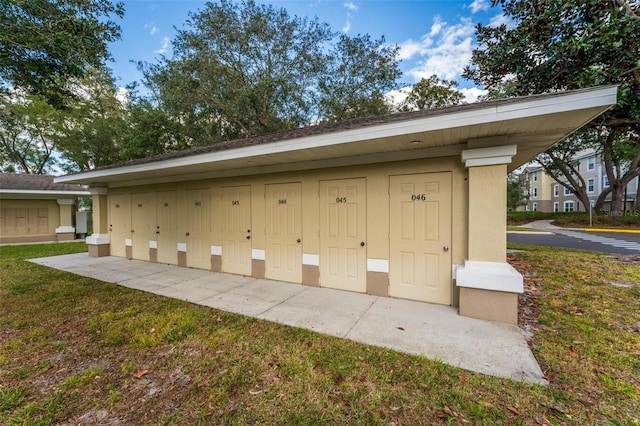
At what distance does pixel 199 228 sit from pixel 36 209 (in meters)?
12.4

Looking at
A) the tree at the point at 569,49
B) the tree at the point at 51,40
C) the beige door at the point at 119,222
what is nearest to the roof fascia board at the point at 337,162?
the beige door at the point at 119,222

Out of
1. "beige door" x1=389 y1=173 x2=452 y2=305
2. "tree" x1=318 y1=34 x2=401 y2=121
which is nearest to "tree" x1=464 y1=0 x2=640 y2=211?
"beige door" x1=389 y1=173 x2=452 y2=305

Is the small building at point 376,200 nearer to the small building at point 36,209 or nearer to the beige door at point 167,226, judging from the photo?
the beige door at point 167,226

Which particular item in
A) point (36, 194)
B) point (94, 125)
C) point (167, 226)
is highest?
point (94, 125)

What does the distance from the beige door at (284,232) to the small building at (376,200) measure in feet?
0.08

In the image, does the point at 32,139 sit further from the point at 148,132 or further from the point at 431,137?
the point at 431,137

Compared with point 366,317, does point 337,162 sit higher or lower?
higher

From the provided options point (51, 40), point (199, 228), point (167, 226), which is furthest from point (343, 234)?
point (51, 40)

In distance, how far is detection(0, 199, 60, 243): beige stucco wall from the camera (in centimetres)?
1170

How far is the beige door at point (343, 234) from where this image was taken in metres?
4.66

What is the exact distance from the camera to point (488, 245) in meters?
3.46

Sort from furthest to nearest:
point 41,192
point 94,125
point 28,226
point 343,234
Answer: point 94,125
point 28,226
point 41,192
point 343,234

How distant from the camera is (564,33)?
5.46m

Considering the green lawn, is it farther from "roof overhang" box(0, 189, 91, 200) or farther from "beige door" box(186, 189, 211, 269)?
"roof overhang" box(0, 189, 91, 200)
